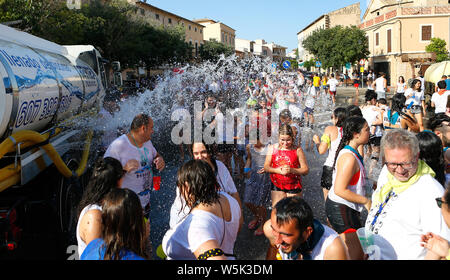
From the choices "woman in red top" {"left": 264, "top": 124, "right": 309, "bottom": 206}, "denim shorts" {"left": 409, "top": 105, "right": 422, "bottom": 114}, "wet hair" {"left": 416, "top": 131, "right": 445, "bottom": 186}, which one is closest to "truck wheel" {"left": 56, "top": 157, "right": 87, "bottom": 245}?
"woman in red top" {"left": 264, "top": 124, "right": 309, "bottom": 206}

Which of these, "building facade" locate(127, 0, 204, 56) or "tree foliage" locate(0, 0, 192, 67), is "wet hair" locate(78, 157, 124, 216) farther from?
"building facade" locate(127, 0, 204, 56)

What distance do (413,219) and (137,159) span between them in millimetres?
2663

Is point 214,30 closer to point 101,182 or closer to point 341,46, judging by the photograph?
point 341,46

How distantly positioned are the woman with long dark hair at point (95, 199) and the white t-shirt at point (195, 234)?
467 millimetres

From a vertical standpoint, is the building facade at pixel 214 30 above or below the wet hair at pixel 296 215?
above

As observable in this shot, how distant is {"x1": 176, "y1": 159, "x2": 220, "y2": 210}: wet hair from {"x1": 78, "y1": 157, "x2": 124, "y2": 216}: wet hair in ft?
1.68

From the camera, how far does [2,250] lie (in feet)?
11.3

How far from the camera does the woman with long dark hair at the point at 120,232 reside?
1993 millimetres

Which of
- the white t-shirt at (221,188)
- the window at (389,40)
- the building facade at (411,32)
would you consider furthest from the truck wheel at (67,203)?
the window at (389,40)

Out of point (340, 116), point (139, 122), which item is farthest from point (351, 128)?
point (139, 122)

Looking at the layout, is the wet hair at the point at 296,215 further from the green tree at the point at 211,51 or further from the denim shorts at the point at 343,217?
the green tree at the point at 211,51

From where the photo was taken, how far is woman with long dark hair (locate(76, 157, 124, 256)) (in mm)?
2301

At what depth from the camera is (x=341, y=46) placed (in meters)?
43.7
